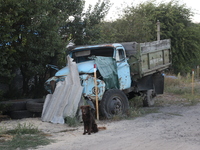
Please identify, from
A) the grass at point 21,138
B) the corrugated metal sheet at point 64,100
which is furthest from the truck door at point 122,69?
the grass at point 21,138

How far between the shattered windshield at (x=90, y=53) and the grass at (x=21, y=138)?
4389mm

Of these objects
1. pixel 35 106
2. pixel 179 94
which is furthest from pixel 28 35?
pixel 179 94

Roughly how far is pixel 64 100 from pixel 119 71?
247 cm

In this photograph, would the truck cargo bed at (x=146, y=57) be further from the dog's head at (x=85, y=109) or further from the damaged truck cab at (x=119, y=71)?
the dog's head at (x=85, y=109)

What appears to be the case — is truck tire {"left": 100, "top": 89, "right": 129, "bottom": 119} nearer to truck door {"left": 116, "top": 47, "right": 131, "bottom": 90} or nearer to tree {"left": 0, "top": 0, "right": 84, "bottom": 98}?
truck door {"left": 116, "top": 47, "right": 131, "bottom": 90}

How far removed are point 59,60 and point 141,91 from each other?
378 cm

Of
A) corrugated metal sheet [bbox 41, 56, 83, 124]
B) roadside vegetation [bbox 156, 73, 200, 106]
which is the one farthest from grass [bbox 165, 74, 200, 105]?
corrugated metal sheet [bbox 41, 56, 83, 124]

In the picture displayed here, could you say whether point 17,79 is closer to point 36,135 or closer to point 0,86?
point 0,86

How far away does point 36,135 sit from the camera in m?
8.00

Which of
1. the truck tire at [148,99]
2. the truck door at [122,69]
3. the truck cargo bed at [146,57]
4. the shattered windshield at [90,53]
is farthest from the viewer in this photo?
the truck tire at [148,99]

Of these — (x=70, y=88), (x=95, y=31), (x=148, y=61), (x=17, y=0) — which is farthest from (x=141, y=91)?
(x=17, y=0)

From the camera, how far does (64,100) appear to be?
33.4 ft

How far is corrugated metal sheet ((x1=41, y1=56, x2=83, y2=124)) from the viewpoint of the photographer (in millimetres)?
9984

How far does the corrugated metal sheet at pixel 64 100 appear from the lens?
998cm
